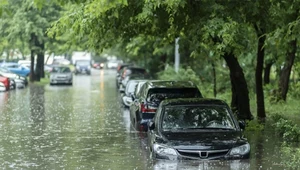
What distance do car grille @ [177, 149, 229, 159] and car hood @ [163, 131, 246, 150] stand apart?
0.24 feet

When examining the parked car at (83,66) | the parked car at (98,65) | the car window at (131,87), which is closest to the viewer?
the car window at (131,87)

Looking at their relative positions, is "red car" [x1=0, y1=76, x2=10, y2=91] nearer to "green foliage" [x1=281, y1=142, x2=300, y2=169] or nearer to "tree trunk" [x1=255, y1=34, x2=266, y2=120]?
"tree trunk" [x1=255, y1=34, x2=266, y2=120]

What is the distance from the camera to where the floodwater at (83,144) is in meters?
12.8

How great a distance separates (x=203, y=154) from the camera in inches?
466

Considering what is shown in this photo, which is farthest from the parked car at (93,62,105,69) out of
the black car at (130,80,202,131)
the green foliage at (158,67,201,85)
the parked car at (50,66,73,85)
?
the black car at (130,80,202,131)

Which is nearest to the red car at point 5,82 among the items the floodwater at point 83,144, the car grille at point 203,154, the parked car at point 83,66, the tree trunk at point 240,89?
the floodwater at point 83,144

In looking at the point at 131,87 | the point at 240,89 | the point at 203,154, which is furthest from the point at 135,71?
the point at 203,154

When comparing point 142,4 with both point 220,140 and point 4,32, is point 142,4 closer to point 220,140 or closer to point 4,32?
point 220,140

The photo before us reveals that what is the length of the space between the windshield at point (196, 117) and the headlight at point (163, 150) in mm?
830

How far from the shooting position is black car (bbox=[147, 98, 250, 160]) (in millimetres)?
11836

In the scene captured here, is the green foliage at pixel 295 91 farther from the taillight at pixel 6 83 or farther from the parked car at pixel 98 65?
the parked car at pixel 98 65

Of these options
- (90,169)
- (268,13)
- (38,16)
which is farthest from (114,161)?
(38,16)

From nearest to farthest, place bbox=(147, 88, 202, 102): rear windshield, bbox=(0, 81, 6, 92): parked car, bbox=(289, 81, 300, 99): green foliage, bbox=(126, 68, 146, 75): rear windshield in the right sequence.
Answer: bbox=(147, 88, 202, 102): rear windshield < bbox=(289, 81, 300, 99): green foliage < bbox=(0, 81, 6, 92): parked car < bbox=(126, 68, 146, 75): rear windshield

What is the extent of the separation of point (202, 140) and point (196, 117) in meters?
1.26
